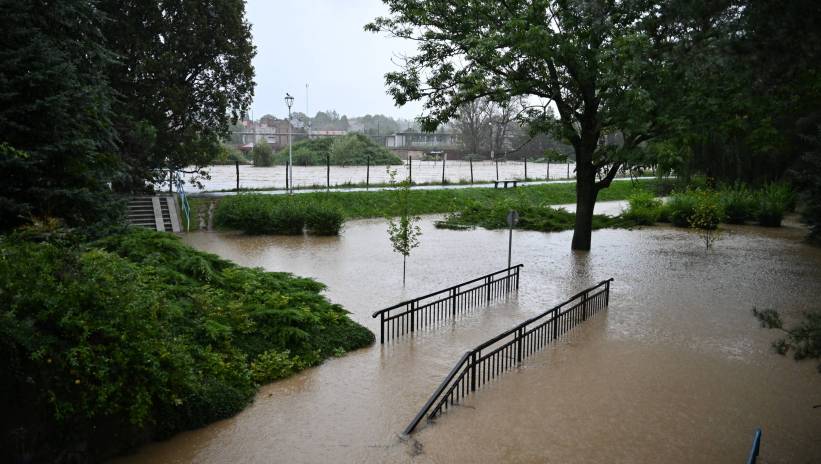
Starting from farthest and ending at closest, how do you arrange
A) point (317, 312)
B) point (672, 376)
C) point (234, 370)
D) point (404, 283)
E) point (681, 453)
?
point (404, 283) < point (317, 312) < point (672, 376) < point (234, 370) < point (681, 453)

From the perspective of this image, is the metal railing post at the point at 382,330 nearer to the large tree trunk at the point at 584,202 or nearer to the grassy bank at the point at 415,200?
the grassy bank at the point at 415,200

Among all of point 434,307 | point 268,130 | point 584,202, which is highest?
point 268,130

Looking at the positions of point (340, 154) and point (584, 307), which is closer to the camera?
point (584, 307)

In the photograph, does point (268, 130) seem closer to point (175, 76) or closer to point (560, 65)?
point (175, 76)

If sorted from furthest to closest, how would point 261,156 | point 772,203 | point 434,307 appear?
1. point 261,156
2. point 772,203
3. point 434,307

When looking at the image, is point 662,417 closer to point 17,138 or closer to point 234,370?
point 234,370

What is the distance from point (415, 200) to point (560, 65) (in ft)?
46.9

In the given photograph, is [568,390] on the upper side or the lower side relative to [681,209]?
lower

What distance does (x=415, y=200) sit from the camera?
3097 cm

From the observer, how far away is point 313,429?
7.32 m

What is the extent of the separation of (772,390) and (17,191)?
12531 millimetres

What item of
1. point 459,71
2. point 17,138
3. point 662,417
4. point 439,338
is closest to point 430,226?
point 459,71

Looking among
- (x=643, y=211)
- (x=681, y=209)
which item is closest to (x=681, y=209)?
(x=681, y=209)

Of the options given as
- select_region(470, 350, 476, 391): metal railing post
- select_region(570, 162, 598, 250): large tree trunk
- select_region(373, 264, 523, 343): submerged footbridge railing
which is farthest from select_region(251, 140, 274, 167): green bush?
select_region(470, 350, 476, 391): metal railing post
